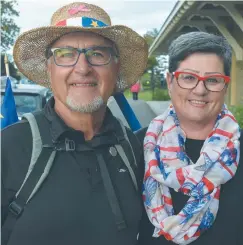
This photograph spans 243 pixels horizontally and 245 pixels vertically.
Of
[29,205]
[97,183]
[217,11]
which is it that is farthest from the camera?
[217,11]

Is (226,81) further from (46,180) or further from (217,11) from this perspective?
(217,11)

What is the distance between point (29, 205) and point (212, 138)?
42.2 inches

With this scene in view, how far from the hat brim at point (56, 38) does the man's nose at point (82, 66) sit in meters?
0.15

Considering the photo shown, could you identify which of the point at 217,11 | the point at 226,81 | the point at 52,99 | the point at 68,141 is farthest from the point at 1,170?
the point at 217,11

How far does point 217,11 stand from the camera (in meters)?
12.1

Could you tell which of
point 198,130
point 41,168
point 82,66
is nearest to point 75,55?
point 82,66

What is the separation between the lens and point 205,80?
250 cm

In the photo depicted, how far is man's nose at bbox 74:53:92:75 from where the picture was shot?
2.29 m

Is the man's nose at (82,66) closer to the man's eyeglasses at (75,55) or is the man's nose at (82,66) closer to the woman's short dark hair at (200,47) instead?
the man's eyeglasses at (75,55)

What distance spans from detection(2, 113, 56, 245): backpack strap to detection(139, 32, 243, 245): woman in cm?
67

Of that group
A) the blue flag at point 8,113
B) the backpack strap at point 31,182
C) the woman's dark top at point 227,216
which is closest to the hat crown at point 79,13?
the backpack strap at point 31,182

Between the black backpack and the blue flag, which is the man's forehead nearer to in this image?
the black backpack

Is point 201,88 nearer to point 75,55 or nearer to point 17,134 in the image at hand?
point 75,55

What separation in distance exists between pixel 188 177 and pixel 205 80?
20.7 inches
